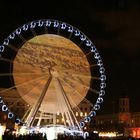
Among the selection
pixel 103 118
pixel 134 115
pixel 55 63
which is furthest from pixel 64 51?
pixel 103 118

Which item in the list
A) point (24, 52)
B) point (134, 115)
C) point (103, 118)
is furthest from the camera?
point (103, 118)

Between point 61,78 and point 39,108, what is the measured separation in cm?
382

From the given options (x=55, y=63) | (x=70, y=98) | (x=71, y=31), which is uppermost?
(x=71, y=31)

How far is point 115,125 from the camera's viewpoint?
412ft

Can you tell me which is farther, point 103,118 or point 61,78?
point 103,118

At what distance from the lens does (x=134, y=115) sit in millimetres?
Answer: 150125

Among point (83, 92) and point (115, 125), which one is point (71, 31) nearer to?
point (83, 92)

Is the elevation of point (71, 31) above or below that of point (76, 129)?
above

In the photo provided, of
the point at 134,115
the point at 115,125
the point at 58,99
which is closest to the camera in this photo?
the point at 58,99

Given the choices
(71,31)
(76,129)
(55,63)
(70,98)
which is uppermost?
(71,31)

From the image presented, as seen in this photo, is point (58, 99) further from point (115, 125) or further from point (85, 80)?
point (115, 125)

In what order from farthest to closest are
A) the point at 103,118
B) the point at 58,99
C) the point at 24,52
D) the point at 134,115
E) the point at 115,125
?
the point at 103,118
the point at 134,115
the point at 115,125
the point at 58,99
the point at 24,52

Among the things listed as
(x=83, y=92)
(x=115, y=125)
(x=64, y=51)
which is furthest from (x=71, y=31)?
(x=115, y=125)

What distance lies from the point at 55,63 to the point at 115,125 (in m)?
81.8
